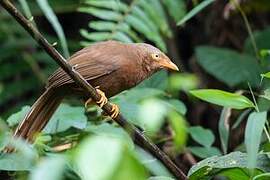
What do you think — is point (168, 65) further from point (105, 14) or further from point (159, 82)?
point (105, 14)

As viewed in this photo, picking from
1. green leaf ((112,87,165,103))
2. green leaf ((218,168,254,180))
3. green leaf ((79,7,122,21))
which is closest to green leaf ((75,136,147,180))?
green leaf ((218,168,254,180))

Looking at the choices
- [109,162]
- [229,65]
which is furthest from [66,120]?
[229,65]

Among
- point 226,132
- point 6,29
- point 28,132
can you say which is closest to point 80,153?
point 28,132

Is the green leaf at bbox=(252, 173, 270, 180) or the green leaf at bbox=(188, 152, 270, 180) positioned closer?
the green leaf at bbox=(252, 173, 270, 180)

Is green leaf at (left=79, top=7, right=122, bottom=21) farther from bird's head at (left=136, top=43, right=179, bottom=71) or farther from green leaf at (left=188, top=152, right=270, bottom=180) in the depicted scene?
green leaf at (left=188, top=152, right=270, bottom=180)

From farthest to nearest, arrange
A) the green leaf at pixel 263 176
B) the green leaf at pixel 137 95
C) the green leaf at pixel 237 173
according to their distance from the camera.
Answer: the green leaf at pixel 137 95, the green leaf at pixel 237 173, the green leaf at pixel 263 176

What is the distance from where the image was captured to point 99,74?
2.48 meters

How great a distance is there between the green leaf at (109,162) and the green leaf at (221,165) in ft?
3.32

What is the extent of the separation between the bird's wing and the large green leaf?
4.09 ft

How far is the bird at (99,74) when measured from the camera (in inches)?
90.8

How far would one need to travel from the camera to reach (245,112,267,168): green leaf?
1.39 metres

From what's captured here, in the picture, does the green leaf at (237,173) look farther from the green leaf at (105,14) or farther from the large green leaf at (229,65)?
the large green leaf at (229,65)

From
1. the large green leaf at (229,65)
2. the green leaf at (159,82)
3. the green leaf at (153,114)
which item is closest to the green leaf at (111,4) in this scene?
the green leaf at (159,82)

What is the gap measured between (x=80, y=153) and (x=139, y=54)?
72.0 inches
